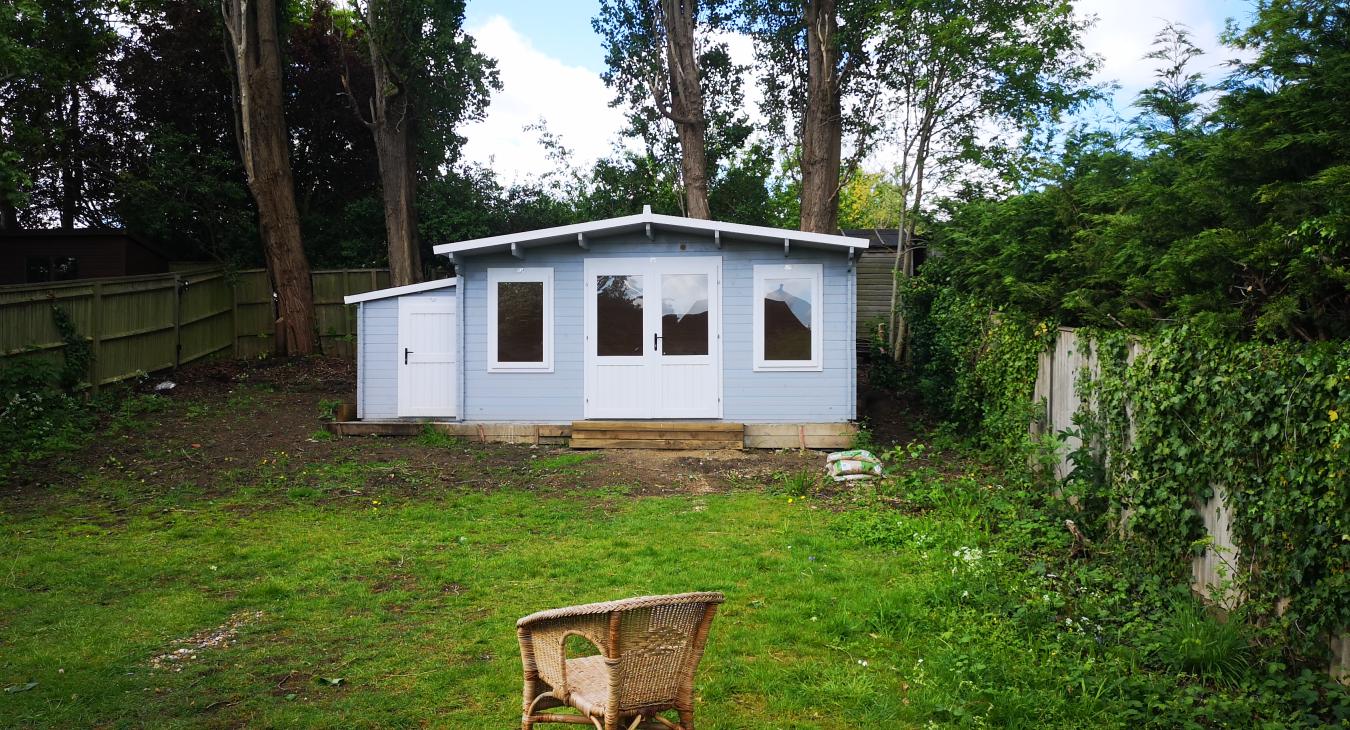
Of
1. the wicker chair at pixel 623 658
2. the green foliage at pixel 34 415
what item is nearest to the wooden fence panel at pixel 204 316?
the green foliage at pixel 34 415

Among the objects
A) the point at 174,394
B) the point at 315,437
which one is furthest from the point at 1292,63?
the point at 174,394

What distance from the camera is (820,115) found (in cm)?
1847

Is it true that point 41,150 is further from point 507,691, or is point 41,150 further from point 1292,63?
point 1292,63

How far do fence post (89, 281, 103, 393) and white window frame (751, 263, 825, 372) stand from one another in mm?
9769

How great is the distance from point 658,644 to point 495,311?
997 cm

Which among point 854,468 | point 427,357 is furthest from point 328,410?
point 854,468

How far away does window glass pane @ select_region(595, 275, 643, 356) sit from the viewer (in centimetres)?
1283

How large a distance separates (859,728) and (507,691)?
1.65 meters

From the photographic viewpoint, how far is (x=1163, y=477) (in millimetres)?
5516

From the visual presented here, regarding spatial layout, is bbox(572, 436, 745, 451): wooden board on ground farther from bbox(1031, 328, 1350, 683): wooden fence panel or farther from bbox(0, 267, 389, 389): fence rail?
bbox(0, 267, 389, 389): fence rail

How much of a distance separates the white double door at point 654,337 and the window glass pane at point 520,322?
0.67 metres

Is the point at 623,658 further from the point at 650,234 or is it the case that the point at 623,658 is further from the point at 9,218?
the point at 9,218

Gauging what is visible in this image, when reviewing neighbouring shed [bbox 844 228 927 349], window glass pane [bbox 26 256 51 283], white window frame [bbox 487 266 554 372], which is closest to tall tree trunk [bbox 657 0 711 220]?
neighbouring shed [bbox 844 228 927 349]

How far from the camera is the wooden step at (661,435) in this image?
1237 cm
